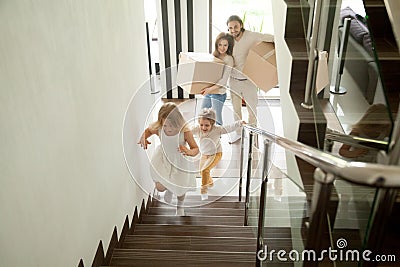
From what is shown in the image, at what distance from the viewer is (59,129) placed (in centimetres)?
206

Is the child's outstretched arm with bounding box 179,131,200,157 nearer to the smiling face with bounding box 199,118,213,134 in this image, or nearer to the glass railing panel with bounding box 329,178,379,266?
the smiling face with bounding box 199,118,213,134

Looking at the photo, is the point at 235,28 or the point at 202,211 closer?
the point at 202,211

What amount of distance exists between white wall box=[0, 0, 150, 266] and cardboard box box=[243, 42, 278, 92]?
2.18m

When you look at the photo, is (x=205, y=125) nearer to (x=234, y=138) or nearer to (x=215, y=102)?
(x=215, y=102)

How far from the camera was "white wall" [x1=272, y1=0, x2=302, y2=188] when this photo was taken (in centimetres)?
284

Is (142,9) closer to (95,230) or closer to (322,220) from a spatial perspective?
(95,230)

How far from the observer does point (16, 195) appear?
5.53ft

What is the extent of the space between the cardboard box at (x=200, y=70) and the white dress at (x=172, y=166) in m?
1.70

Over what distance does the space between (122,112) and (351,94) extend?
5.85ft

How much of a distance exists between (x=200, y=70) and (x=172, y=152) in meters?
2.00

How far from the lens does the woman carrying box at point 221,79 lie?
17.2 ft

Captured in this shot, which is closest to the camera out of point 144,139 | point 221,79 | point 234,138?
point 144,139

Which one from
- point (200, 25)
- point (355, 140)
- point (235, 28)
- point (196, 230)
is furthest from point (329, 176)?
point (200, 25)

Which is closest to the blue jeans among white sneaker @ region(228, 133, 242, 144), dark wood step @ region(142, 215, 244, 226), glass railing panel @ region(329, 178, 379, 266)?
white sneaker @ region(228, 133, 242, 144)
